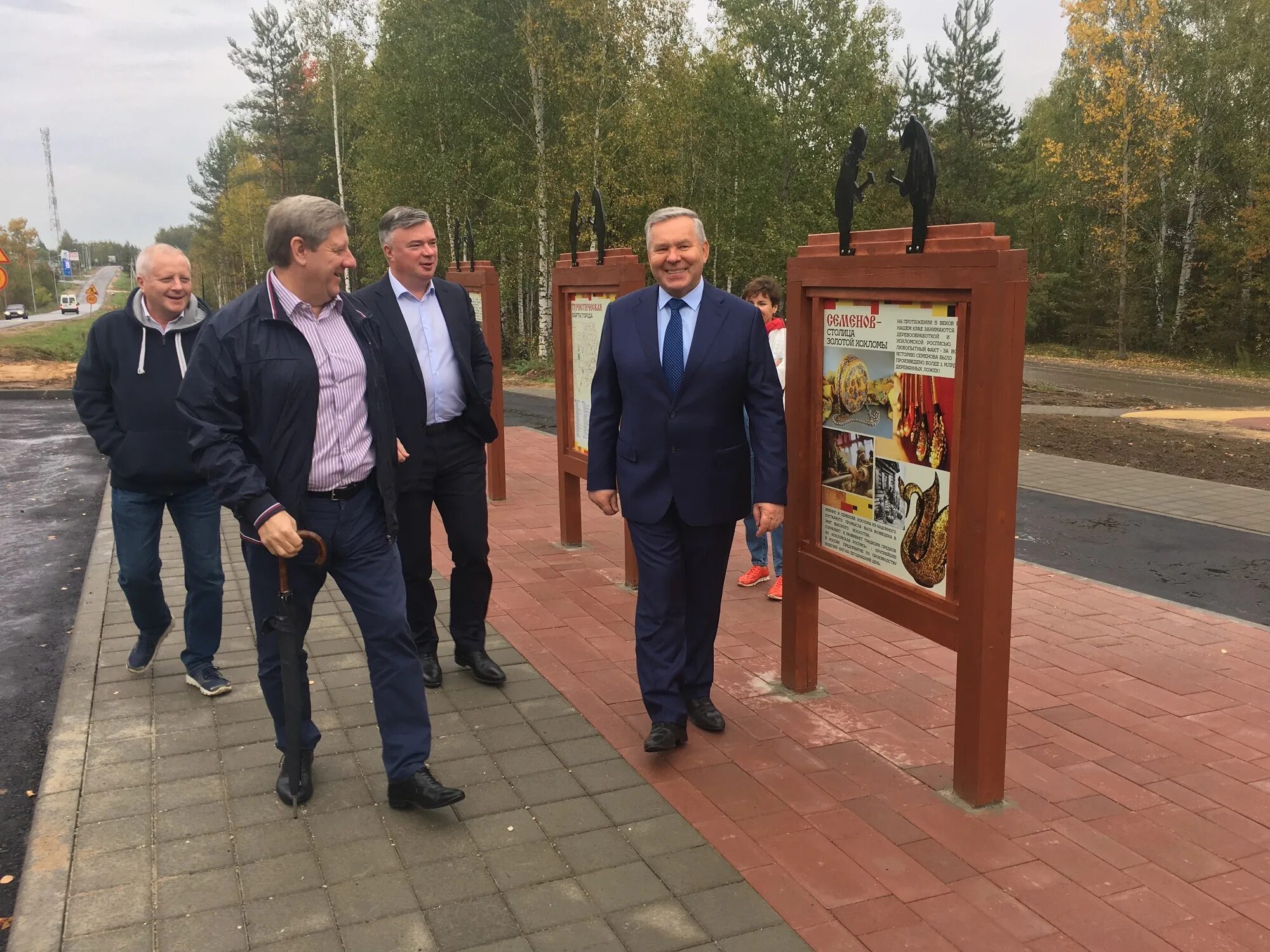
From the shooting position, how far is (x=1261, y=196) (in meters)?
28.1

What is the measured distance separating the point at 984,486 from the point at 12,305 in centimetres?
7811

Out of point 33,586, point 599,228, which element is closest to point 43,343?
point 33,586

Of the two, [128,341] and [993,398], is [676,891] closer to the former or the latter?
[993,398]

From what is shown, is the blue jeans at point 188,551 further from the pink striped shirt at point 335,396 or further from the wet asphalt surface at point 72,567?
the pink striped shirt at point 335,396

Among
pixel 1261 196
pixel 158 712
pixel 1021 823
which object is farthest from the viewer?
pixel 1261 196

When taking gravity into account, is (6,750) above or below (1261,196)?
below

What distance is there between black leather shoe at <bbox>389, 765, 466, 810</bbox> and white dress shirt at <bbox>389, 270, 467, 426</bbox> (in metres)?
1.61

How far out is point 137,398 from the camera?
171 inches

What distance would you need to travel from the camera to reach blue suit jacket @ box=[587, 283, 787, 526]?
375 cm

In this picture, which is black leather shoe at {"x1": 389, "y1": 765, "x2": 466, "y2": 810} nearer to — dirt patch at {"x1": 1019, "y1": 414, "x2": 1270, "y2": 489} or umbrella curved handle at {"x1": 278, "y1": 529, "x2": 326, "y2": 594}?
umbrella curved handle at {"x1": 278, "y1": 529, "x2": 326, "y2": 594}

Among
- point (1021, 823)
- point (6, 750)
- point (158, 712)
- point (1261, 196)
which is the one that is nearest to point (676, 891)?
point (1021, 823)

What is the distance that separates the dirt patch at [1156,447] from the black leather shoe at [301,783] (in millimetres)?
9338

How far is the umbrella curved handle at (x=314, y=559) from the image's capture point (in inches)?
125

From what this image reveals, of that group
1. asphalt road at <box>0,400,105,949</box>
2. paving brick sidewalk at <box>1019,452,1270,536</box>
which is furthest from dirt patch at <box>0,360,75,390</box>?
paving brick sidewalk at <box>1019,452,1270,536</box>
